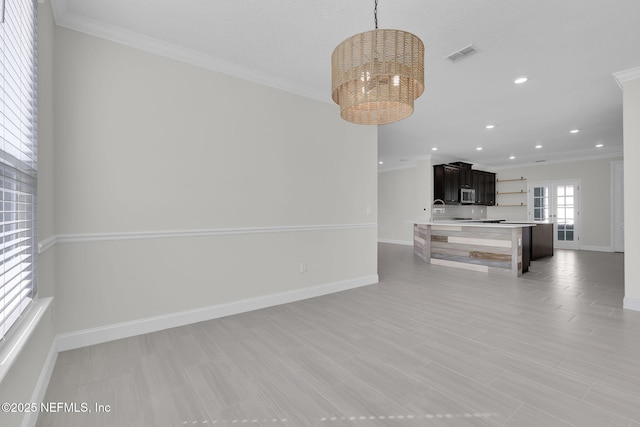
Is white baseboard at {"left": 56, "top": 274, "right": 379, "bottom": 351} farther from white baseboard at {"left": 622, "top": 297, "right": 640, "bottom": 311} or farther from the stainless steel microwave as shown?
the stainless steel microwave

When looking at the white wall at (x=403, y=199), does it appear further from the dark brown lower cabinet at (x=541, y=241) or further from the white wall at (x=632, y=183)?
the white wall at (x=632, y=183)

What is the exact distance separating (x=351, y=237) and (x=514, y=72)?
9.12 ft

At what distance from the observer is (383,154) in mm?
8039

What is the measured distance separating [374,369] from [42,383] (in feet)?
6.76

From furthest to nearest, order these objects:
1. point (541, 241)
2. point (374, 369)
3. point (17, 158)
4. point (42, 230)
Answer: point (541, 241) → point (374, 369) → point (42, 230) → point (17, 158)

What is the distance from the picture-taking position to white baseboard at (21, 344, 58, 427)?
1455 millimetres

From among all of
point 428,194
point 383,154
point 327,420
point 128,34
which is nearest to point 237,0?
point 128,34

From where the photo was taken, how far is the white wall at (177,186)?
7.98 ft

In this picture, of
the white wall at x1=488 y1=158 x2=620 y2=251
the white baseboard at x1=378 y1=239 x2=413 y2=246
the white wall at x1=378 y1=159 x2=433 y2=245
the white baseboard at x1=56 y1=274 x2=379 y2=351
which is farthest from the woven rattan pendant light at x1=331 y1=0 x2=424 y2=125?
the white wall at x1=488 y1=158 x2=620 y2=251

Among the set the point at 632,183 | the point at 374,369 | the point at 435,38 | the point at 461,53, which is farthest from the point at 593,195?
the point at 374,369

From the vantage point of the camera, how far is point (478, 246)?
214 inches

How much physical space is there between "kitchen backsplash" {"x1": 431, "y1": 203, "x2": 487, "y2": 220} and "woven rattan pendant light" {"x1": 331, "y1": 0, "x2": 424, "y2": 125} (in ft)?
22.9

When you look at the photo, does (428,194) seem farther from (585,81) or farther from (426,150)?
(585,81)

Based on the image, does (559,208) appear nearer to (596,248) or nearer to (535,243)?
(596,248)
